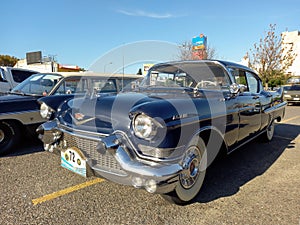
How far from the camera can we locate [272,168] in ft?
11.3

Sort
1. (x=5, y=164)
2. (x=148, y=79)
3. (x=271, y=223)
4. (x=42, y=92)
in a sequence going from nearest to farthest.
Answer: (x=271, y=223), (x=5, y=164), (x=148, y=79), (x=42, y=92)

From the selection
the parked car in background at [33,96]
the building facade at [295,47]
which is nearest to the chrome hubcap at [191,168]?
the parked car in background at [33,96]

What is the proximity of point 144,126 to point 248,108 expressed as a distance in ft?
7.24

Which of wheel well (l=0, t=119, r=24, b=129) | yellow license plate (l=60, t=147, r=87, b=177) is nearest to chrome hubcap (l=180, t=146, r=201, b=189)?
yellow license plate (l=60, t=147, r=87, b=177)

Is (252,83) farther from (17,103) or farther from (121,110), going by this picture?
(17,103)

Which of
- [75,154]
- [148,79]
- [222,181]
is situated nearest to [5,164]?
[75,154]

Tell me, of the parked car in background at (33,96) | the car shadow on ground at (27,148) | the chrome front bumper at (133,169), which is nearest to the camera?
the chrome front bumper at (133,169)

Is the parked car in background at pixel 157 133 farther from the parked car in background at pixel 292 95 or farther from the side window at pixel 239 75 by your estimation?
the parked car in background at pixel 292 95

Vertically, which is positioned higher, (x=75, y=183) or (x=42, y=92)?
(x=42, y=92)

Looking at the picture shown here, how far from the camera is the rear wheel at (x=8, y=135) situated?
12.2ft

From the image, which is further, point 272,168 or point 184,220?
point 272,168

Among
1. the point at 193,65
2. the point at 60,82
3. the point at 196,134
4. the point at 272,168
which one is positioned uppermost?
the point at 193,65

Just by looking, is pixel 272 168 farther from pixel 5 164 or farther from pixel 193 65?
pixel 5 164

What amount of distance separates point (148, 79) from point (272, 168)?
2.56 m
